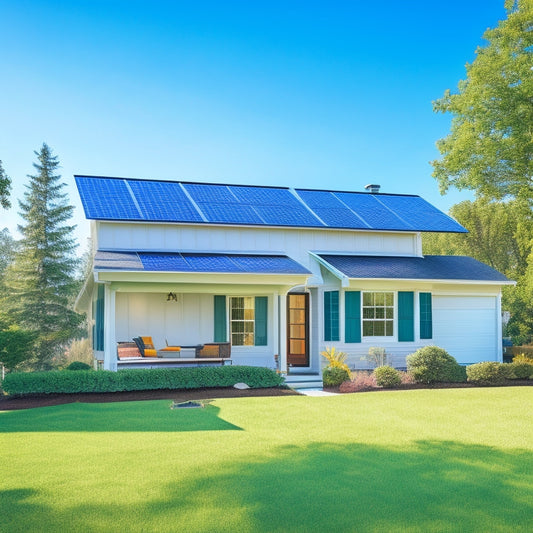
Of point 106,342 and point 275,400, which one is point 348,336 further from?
point 106,342

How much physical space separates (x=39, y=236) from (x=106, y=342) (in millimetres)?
20153

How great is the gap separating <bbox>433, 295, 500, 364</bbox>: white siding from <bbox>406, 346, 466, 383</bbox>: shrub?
3.27 m

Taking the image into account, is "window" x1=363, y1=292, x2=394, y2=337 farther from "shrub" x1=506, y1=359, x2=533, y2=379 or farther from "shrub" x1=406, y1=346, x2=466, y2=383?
"shrub" x1=506, y1=359, x2=533, y2=379

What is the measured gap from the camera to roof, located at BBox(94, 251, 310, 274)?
14.1 metres

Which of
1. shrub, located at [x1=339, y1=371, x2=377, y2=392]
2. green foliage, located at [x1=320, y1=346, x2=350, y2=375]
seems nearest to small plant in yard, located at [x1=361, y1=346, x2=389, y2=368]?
green foliage, located at [x1=320, y1=346, x2=350, y2=375]

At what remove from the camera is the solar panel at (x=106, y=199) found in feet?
52.3

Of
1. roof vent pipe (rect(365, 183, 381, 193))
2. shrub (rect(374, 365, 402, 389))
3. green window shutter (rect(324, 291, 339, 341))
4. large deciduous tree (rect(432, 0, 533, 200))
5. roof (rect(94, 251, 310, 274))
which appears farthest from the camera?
roof vent pipe (rect(365, 183, 381, 193))

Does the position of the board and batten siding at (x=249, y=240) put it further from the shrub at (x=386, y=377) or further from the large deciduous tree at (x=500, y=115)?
the shrub at (x=386, y=377)

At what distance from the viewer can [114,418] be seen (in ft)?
32.5

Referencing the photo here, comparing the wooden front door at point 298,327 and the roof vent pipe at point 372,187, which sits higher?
the roof vent pipe at point 372,187

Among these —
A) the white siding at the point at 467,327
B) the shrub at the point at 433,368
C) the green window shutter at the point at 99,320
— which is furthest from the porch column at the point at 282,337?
the white siding at the point at 467,327

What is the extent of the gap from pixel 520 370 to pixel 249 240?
8312 millimetres

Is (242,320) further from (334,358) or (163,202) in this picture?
(163,202)

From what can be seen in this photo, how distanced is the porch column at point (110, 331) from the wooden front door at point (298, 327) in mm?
5510
